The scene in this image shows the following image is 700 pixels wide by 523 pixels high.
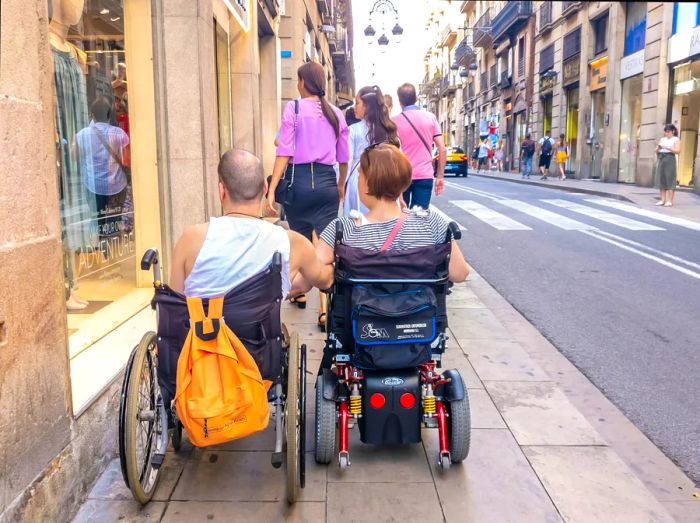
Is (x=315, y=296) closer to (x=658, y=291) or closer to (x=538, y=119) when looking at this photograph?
(x=658, y=291)

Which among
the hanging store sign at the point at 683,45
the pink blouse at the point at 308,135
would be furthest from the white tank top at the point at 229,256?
Answer: the hanging store sign at the point at 683,45

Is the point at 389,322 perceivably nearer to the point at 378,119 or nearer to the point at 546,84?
the point at 378,119

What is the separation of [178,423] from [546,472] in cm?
173

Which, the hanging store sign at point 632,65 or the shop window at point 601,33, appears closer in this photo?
the hanging store sign at point 632,65

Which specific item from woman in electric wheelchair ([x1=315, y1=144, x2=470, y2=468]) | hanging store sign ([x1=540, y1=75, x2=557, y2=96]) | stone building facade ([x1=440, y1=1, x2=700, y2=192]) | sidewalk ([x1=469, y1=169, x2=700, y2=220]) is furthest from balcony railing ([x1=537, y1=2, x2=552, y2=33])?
woman in electric wheelchair ([x1=315, y1=144, x2=470, y2=468])

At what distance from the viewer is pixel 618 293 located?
685cm

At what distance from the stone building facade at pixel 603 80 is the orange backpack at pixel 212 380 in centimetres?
989

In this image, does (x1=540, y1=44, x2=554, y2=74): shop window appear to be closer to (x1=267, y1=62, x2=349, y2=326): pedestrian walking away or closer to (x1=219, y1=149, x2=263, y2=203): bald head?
(x1=267, y1=62, x2=349, y2=326): pedestrian walking away

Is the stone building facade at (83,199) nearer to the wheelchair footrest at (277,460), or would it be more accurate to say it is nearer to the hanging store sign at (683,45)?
the wheelchair footrest at (277,460)

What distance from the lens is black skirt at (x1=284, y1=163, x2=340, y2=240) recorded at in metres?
5.02

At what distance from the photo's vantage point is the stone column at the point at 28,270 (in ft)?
7.18

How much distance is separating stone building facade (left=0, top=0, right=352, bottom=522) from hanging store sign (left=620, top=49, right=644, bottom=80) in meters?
18.1

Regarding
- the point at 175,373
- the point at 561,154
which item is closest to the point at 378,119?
the point at 175,373

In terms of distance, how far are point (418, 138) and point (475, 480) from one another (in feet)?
11.5
